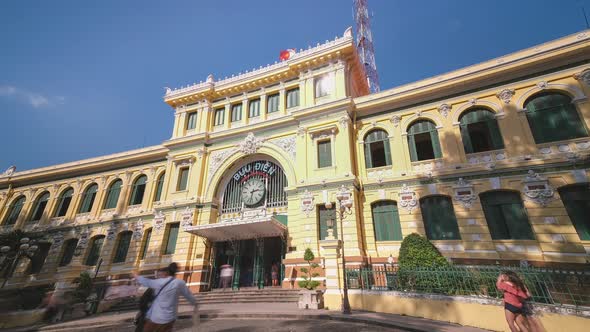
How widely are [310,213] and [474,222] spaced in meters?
7.97

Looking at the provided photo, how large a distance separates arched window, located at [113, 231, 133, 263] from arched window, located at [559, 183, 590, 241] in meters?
26.2

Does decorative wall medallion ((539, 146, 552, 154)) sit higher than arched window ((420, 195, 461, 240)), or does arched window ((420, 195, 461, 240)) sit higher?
decorative wall medallion ((539, 146, 552, 154))

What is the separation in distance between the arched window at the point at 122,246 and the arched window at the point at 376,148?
18.7 meters

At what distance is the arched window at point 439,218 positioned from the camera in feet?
43.6

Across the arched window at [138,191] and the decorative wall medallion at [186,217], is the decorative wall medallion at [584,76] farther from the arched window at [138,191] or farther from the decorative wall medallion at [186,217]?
the arched window at [138,191]

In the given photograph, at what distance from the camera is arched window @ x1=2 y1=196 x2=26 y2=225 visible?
2617 centimetres

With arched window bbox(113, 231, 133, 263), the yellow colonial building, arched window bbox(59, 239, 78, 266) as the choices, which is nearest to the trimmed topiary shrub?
the yellow colonial building

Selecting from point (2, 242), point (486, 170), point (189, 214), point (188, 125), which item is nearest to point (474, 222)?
point (486, 170)

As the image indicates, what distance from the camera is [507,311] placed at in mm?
5996

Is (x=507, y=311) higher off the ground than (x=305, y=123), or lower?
lower

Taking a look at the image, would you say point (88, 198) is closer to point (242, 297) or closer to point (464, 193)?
point (242, 297)

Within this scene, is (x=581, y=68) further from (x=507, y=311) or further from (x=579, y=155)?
(x=507, y=311)

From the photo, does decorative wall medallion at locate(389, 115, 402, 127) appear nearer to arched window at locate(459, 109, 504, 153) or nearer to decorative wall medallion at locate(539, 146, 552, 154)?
arched window at locate(459, 109, 504, 153)

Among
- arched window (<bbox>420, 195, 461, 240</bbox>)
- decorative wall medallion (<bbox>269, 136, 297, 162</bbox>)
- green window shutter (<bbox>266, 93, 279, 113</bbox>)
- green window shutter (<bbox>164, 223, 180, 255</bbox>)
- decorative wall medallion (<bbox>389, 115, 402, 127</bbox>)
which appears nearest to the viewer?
arched window (<bbox>420, 195, 461, 240</bbox>)
